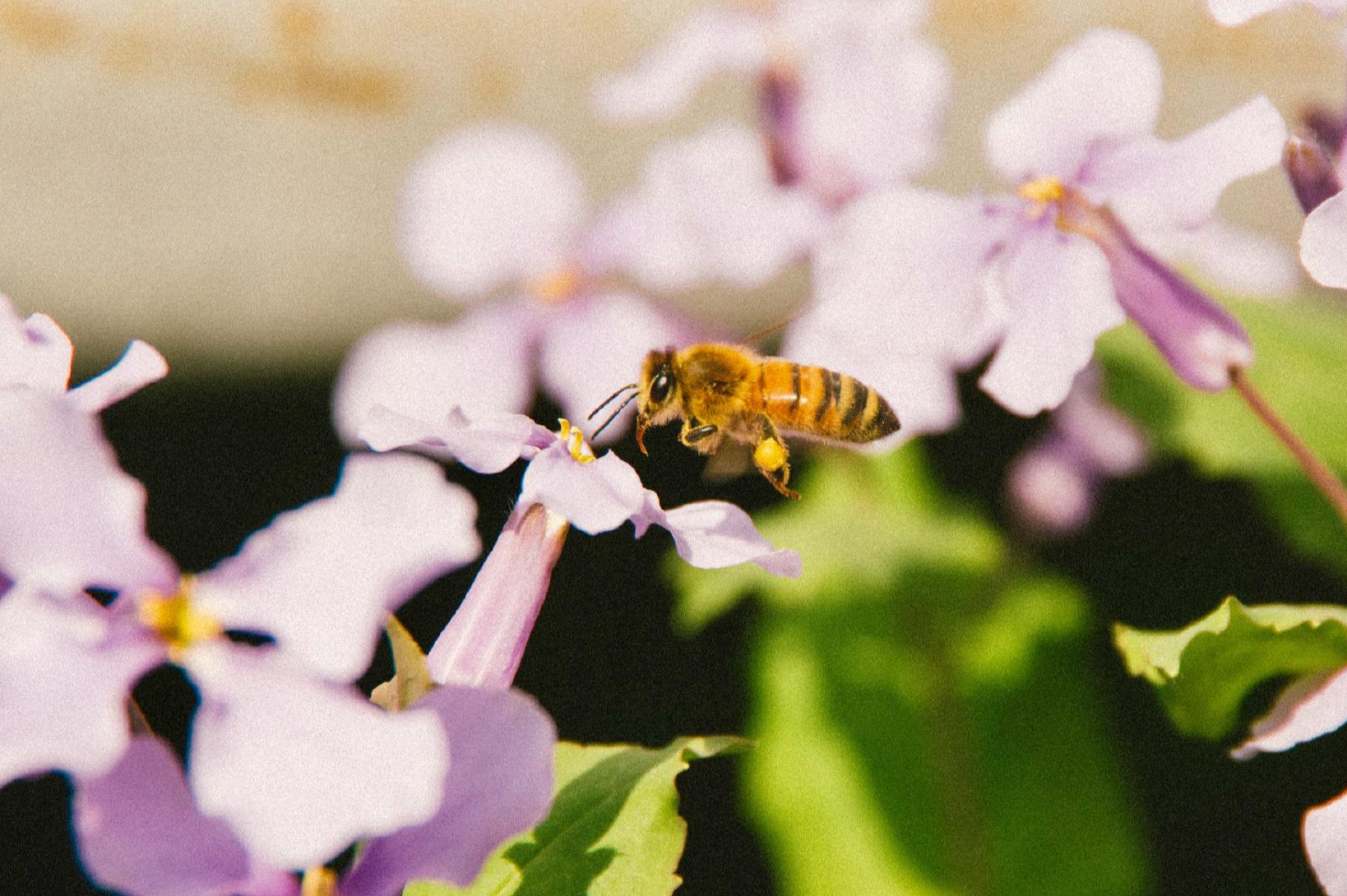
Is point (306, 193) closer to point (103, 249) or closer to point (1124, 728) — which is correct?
point (103, 249)

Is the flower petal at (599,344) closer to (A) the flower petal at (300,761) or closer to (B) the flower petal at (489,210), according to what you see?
(B) the flower petal at (489,210)

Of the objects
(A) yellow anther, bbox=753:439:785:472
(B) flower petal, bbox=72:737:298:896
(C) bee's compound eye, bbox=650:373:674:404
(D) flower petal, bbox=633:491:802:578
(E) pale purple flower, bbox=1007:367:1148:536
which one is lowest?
(E) pale purple flower, bbox=1007:367:1148:536

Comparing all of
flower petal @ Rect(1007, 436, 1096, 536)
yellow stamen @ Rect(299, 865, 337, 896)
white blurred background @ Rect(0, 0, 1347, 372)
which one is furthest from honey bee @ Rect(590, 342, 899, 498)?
white blurred background @ Rect(0, 0, 1347, 372)

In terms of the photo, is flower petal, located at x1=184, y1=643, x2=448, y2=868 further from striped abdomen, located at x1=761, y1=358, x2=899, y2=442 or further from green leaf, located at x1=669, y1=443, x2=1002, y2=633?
green leaf, located at x1=669, y1=443, x2=1002, y2=633

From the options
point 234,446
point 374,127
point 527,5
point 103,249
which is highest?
point 527,5

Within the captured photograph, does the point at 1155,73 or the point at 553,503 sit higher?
the point at 1155,73

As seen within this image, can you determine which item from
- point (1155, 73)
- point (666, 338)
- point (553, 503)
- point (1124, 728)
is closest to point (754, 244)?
point (666, 338)

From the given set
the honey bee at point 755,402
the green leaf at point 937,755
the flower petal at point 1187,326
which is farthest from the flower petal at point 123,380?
the green leaf at point 937,755
